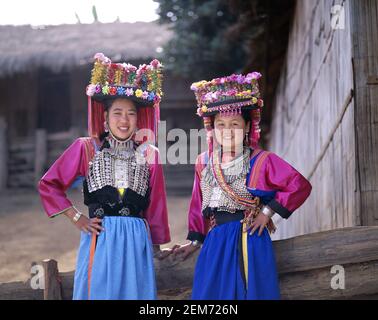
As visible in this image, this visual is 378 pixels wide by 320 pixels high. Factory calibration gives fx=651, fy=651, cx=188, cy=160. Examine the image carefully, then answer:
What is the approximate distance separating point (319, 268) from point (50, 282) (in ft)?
5.71

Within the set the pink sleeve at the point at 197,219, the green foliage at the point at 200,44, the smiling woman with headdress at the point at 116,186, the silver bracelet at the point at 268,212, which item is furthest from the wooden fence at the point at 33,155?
the silver bracelet at the point at 268,212

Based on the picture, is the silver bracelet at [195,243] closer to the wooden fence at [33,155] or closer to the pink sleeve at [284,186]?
the pink sleeve at [284,186]

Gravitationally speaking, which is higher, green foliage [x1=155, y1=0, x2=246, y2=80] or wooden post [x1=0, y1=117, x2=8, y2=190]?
green foliage [x1=155, y1=0, x2=246, y2=80]

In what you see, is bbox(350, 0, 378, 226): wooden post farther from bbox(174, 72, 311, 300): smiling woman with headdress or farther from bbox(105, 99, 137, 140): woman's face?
bbox(105, 99, 137, 140): woman's face

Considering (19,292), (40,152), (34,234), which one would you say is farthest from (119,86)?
(40,152)

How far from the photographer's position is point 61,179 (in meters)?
4.01

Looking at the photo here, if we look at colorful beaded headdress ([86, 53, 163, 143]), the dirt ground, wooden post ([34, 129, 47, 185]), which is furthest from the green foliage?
colorful beaded headdress ([86, 53, 163, 143])

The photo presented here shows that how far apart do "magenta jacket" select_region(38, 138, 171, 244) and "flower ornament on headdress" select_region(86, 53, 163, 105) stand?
32cm

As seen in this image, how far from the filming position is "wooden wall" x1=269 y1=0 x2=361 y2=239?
4.57 m

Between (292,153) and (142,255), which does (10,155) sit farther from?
(142,255)

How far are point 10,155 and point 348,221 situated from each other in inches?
443

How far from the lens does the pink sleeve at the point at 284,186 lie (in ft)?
12.6
